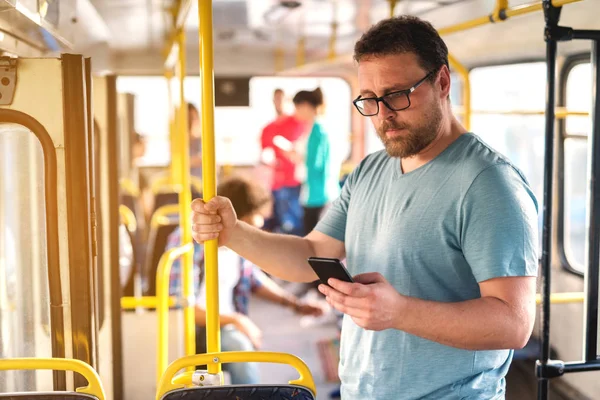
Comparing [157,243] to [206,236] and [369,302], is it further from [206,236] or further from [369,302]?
[369,302]

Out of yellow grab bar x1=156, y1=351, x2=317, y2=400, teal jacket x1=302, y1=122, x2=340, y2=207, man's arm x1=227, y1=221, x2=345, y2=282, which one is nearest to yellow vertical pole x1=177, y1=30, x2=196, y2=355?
man's arm x1=227, y1=221, x2=345, y2=282

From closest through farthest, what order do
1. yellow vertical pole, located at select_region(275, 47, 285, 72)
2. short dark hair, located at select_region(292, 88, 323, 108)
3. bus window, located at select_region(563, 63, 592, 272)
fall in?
bus window, located at select_region(563, 63, 592, 272)
short dark hair, located at select_region(292, 88, 323, 108)
yellow vertical pole, located at select_region(275, 47, 285, 72)

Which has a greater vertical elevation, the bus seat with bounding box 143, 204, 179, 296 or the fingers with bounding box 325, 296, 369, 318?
the fingers with bounding box 325, 296, 369, 318

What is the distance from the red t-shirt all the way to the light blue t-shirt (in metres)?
5.52

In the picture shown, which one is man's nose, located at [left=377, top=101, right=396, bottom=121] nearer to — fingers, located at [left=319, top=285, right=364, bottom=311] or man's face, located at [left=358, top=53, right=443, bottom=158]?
man's face, located at [left=358, top=53, right=443, bottom=158]

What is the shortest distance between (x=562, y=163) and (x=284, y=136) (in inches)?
139

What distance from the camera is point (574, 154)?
430 centimetres

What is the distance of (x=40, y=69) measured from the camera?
171 centimetres

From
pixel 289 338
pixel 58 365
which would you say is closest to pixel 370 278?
pixel 58 365

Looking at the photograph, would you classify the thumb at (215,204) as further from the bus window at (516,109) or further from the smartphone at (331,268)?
the bus window at (516,109)

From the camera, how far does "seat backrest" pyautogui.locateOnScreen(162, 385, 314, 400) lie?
151cm

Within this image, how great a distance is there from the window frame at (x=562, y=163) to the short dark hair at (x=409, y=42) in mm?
2679

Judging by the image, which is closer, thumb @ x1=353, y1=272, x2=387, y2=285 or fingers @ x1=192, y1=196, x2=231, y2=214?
thumb @ x1=353, y1=272, x2=387, y2=285

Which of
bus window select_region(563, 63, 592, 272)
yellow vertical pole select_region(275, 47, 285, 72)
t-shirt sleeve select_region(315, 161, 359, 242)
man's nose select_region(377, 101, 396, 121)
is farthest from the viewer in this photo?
yellow vertical pole select_region(275, 47, 285, 72)
